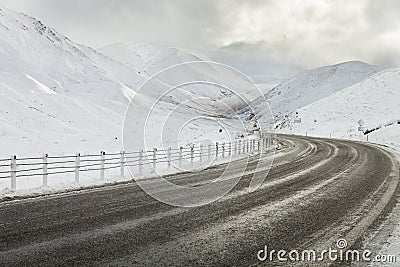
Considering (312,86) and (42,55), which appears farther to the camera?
(312,86)

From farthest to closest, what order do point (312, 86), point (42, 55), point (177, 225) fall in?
point (312, 86), point (42, 55), point (177, 225)

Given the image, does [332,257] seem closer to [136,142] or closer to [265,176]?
[265,176]

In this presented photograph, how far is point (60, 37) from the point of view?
197250mm

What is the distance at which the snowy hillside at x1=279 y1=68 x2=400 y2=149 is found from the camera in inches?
2768

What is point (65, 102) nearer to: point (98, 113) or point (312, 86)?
point (98, 113)

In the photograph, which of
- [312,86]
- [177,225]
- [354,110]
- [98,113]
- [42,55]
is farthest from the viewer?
[312,86]

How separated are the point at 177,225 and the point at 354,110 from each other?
80127 millimetres

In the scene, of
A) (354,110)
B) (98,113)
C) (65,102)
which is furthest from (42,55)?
(354,110)

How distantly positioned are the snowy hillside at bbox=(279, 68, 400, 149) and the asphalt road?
49203 millimetres

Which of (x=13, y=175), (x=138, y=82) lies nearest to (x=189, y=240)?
(x=13, y=175)

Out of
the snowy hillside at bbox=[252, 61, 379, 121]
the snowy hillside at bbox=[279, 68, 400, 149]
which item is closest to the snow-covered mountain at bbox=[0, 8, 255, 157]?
the snowy hillside at bbox=[279, 68, 400, 149]

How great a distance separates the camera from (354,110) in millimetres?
81750

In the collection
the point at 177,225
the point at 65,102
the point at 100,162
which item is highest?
the point at 65,102

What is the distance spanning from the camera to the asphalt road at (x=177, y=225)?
19.6 feet
